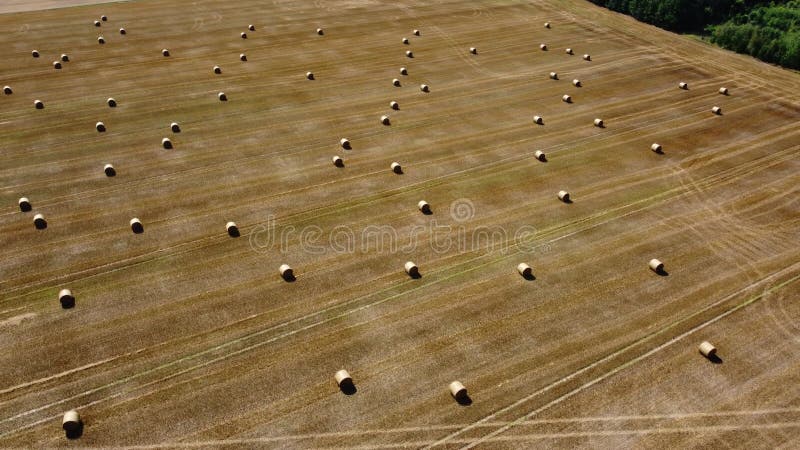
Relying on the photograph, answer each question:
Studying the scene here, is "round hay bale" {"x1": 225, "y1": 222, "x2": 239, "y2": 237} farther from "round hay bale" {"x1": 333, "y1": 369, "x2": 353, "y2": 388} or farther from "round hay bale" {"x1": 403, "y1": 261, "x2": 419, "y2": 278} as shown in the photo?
"round hay bale" {"x1": 333, "y1": 369, "x2": 353, "y2": 388}

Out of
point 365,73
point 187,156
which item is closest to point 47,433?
point 187,156

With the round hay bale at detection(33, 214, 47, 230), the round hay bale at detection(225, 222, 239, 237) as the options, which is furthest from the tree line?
the round hay bale at detection(33, 214, 47, 230)

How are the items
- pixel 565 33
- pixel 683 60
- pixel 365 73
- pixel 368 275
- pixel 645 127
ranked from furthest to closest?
pixel 565 33
pixel 683 60
pixel 365 73
pixel 645 127
pixel 368 275

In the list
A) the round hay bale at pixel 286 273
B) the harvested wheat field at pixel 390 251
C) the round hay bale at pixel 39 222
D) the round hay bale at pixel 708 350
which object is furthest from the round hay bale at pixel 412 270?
the round hay bale at pixel 39 222

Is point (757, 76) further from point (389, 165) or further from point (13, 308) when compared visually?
point (13, 308)

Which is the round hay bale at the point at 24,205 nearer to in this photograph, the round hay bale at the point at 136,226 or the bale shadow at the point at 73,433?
the round hay bale at the point at 136,226

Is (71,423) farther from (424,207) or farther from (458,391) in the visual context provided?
(424,207)
